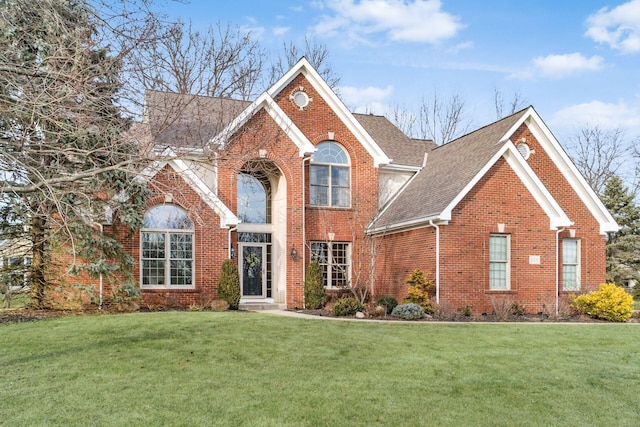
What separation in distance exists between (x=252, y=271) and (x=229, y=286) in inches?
126

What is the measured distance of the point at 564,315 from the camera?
57.7 ft

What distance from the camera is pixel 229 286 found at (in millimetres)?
17797

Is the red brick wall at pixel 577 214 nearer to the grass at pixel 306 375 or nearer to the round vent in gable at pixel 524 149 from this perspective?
the round vent in gable at pixel 524 149

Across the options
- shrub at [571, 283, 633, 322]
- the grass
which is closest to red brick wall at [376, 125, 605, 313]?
shrub at [571, 283, 633, 322]

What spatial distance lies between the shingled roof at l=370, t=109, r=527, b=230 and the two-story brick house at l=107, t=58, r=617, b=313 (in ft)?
0.24

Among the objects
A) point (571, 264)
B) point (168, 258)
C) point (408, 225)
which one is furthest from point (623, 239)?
point (168, 258)

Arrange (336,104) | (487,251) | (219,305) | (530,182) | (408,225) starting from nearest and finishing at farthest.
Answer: (219,305), (487,251), (530,182), (408,225), (336,104)

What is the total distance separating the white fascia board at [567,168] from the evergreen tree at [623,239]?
1251 cm

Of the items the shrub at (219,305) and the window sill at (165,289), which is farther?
the window sill at (165,289)

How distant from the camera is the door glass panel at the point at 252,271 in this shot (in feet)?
68.5

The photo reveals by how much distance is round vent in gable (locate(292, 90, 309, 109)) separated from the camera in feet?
70.2

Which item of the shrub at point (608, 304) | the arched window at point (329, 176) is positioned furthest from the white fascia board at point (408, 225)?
the shrub at point (608, 304)

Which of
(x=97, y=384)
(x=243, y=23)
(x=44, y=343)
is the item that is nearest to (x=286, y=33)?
(x=243, y=23)

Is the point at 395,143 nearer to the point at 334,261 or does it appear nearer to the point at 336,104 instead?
the point at 336,104
